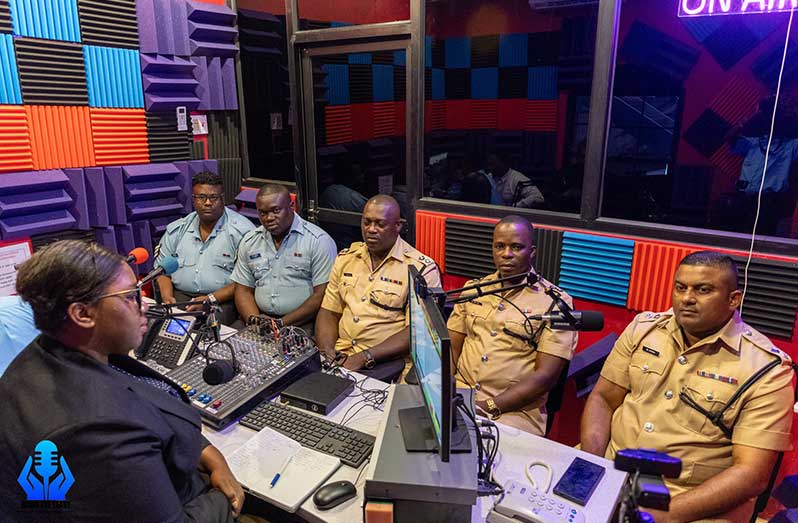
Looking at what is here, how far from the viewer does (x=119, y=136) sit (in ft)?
13.0

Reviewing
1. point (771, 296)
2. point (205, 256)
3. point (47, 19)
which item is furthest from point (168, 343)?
point (771, 296)

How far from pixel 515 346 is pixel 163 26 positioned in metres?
3.53

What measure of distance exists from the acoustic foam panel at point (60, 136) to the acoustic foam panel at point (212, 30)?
105cm

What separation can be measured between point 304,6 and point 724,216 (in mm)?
Answer: 3677

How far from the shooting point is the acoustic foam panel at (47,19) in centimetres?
332

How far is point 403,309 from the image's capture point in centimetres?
301

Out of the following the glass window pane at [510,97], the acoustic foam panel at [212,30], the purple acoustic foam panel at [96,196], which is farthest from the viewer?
the glass window pane at [510,97]

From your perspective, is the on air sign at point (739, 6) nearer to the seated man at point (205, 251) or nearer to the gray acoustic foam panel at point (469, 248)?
the gray acoustic foam panel at point (469, 248)

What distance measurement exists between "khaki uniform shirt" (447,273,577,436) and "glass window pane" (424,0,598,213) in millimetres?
1647

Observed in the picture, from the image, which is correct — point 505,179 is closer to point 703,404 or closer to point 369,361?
point 369,361

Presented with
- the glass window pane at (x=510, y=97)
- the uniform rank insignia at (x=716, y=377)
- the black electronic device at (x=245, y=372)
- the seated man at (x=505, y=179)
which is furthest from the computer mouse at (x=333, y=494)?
the seated man at (x=505, y=179)

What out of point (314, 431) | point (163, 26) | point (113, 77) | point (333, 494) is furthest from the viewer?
point (163, 26)

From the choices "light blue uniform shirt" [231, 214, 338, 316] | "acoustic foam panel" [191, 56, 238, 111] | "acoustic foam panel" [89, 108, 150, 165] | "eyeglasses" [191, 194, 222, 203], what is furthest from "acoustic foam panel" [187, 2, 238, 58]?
"light blue uniform shirt" [231, 214, 338, 316]

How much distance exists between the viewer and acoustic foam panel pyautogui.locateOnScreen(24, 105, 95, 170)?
3.50 metres
